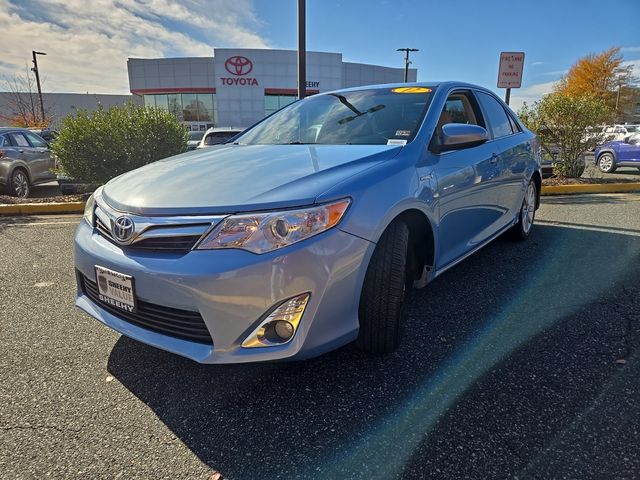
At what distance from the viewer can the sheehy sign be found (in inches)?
372

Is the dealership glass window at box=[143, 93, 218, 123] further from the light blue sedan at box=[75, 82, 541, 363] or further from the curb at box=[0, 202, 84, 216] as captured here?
Answer: the light blue sedan at box=[75, 82, 541, 363]

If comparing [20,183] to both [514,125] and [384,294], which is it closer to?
[514,125]

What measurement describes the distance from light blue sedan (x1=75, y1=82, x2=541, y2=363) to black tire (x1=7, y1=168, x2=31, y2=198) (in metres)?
7.98

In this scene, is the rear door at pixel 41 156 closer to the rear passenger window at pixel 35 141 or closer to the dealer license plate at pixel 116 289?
the rear passenger window at pixel 35 141

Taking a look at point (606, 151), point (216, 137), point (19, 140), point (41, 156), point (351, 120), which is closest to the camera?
point (351, 120)

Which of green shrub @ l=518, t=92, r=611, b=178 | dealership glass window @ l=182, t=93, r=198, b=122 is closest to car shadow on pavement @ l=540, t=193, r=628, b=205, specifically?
green shrub @ l=518, t=92, r=611, b=178

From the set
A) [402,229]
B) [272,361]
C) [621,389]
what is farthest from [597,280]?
[272,361]

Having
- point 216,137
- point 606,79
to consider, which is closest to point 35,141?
point 216,137

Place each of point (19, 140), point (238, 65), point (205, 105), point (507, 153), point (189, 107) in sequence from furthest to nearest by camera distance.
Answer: point (189, 107) < point (205, 105) < point (238, 65) < point (19, 140) < point (507, 153)

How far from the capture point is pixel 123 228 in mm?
2035

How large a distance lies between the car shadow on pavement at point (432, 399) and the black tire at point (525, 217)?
1593 millimetres

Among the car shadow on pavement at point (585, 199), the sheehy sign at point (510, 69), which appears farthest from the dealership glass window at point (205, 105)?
the car shadow on pavement at point (585, 199)

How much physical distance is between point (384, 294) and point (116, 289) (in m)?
1.29

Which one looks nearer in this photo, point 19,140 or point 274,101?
point 19,140
